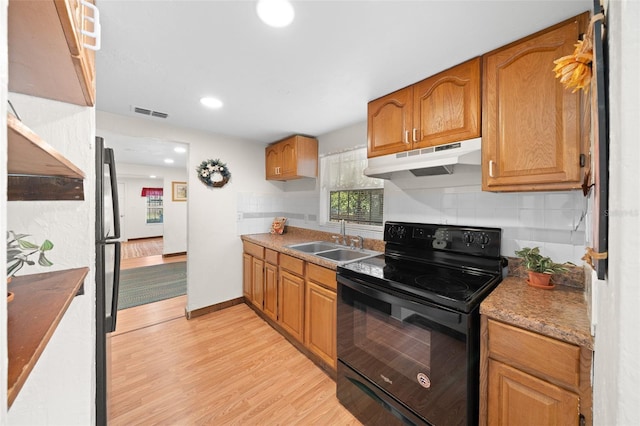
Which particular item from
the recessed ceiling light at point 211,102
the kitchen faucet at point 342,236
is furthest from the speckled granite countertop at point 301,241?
the recessed ceiling light at point 211,102

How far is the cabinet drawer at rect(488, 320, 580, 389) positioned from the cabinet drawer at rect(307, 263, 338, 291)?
100cm

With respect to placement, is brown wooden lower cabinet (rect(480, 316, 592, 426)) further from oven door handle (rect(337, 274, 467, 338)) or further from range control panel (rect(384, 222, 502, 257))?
range control panel (rect(384, 222, 502, 257))

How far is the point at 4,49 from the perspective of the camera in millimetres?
320

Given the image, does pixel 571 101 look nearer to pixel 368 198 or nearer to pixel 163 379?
pixel 368 198

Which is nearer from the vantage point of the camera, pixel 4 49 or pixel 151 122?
pixel 4 49

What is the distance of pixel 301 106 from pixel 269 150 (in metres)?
1.31

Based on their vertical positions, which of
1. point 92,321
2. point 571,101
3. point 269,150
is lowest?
point 92,321

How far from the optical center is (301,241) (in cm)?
286

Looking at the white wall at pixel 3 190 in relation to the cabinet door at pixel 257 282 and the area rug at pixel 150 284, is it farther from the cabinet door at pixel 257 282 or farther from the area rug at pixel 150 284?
the area rug at pixel 150 284

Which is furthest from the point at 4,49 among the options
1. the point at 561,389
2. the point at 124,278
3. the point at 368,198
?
→ the point at 124,278

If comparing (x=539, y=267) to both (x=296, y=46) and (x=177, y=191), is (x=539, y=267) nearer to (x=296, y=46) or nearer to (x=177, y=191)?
(x=296, y=46)

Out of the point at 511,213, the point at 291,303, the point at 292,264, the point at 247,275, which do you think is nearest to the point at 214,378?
the point at 291,303

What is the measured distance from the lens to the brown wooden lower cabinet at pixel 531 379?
2.93 ft

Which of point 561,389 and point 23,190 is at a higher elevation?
point 23,190
